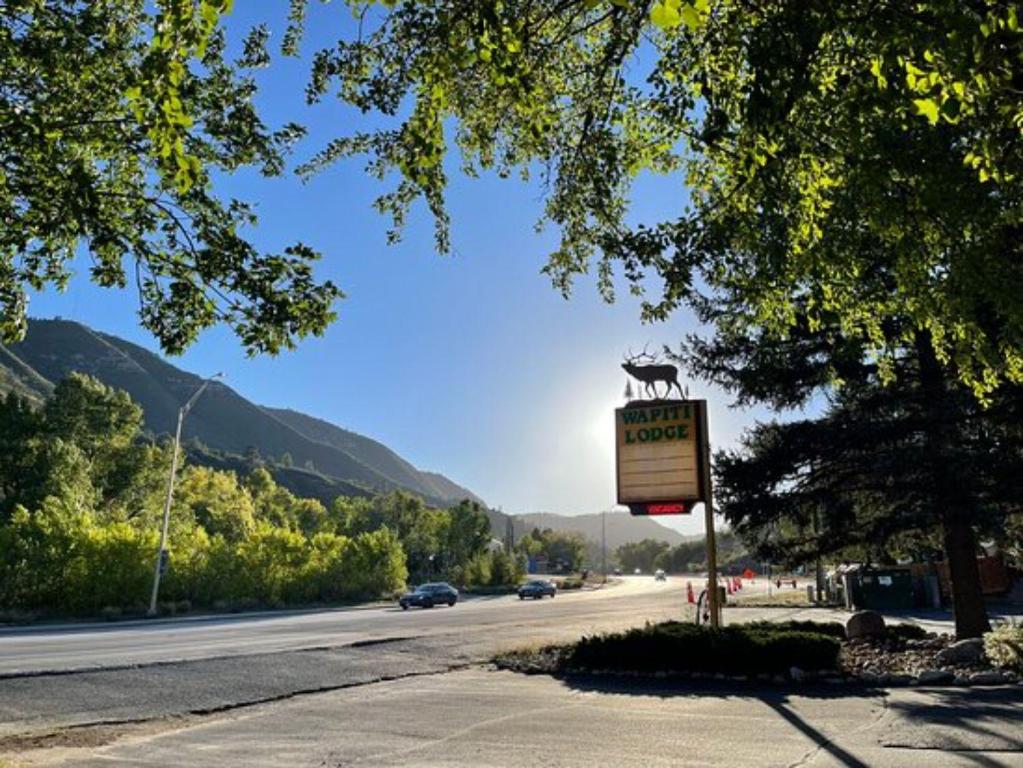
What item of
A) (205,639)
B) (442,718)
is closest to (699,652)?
(442,718)

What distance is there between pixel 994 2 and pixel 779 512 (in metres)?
13.7

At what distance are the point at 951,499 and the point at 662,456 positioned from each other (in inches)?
212

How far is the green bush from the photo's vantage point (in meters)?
11.8

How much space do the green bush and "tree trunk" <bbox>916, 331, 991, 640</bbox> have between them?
13.6 ft

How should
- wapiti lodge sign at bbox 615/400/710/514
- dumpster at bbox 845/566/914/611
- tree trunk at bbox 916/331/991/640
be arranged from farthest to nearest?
dumpster at bbox 845/566/914/611, wapiti lodge sign at bbox 615/400/710/514, tree trunk at bbox 916/331/991/640

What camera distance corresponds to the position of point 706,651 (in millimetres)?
12367

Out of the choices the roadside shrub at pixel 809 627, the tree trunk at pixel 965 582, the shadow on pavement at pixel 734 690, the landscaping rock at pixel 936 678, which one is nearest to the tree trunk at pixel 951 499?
the tree trunk at pixel 965 582

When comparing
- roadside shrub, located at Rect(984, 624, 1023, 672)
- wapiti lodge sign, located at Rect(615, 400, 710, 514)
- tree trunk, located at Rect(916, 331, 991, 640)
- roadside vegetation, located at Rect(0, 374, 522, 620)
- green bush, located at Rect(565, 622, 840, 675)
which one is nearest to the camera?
roadside shrub, located at Rect(984, 624, 1023, 672)

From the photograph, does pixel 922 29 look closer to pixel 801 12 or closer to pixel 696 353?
pixel 801 12

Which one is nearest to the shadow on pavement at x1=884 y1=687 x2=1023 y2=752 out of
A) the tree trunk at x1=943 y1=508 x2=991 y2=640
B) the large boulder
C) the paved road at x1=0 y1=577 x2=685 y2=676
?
the tree trunk at x1=943 y1=508 x2=991 y2=640

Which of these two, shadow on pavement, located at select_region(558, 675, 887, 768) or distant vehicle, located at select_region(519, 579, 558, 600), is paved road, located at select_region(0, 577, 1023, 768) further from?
distant vehicle, located at select_region(519, 579, 558, 600)

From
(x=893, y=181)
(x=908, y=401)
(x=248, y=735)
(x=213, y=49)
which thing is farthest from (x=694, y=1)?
(x=908, y=401)

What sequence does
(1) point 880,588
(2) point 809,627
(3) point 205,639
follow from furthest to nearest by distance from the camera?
1. (1) point 880,588
2. (3) point 205,639
3. (2) point 809,627

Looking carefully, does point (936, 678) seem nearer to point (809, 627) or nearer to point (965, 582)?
point (809, 627)
